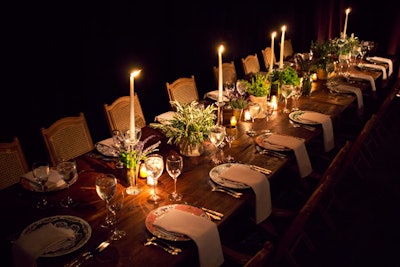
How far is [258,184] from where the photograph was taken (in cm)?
216

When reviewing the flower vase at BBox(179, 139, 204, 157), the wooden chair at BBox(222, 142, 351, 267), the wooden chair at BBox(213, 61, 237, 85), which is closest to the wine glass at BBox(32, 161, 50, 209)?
the flower vase at BBox(179, 139, 204, 157)

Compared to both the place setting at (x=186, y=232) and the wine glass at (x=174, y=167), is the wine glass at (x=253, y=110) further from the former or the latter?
the place setting at (x=186, y=232)

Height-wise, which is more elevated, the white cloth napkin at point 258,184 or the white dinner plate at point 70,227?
the white dinner plate at point 70,227

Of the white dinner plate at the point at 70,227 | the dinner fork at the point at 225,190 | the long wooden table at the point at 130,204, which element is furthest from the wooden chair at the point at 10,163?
the dinner fork at the point at 225,190

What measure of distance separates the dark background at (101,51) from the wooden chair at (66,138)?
37.1 inches

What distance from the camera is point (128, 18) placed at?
170 inches

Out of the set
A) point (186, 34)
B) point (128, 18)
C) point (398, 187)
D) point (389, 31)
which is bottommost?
point (398, 187)

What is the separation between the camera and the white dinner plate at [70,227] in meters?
1.67

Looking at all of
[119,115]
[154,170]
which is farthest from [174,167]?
[119,115]

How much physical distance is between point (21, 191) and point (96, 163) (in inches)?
18.7

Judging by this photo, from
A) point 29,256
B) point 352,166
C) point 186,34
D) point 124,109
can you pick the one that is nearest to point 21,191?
point 29,256

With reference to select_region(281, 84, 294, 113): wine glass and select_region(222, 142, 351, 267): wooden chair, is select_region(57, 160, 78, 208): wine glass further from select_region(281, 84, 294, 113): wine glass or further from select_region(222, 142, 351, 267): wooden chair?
select_region(281, 84, 294, 113): wine glass

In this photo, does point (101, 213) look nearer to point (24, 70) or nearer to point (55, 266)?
point (55, 266)

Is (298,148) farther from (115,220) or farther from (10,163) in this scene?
(10,163)
